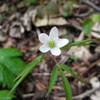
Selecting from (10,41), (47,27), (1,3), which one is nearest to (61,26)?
(47,27)

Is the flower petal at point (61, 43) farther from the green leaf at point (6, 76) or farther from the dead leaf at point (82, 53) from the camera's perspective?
the dead leaf at point (82, 53)

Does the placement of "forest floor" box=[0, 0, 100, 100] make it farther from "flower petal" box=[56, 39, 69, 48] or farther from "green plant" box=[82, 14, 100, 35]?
"flower petal" box=[56, 39, 69, 48]

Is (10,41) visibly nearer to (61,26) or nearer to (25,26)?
(25,26)

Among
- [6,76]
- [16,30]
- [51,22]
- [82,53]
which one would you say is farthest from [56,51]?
[16,30]

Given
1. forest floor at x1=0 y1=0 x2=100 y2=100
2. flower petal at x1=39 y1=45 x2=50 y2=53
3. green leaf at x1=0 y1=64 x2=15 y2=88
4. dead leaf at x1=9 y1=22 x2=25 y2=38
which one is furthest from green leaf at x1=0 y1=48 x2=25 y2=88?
dead leaf at x1=9 y1=22 x2=25 y2=38

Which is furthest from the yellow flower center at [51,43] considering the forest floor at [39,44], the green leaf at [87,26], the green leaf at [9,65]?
the green leaf at [87,26]

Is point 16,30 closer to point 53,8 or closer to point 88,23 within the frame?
point 53,8
